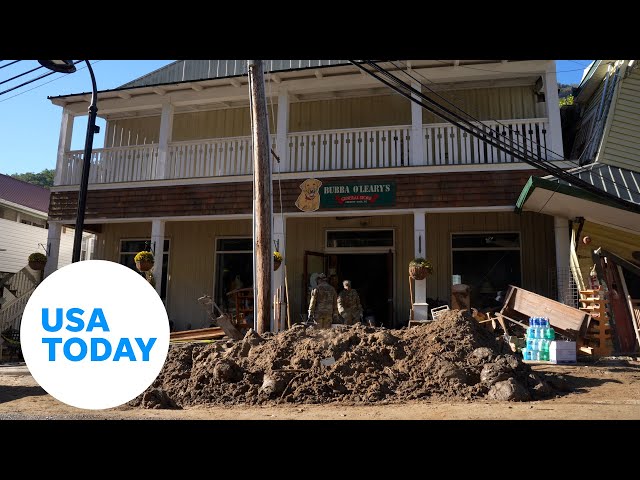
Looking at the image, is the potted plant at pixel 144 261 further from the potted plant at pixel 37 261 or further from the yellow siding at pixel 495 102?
the yellow siding at pixel 495 102

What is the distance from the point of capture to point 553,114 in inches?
432

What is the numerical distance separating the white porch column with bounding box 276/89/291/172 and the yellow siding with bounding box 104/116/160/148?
4464 millimetres

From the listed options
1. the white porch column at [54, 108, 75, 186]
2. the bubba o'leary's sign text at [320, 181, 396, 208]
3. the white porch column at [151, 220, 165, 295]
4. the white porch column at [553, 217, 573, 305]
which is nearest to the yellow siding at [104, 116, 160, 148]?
the white porch column at [54, 108, 75, 186]

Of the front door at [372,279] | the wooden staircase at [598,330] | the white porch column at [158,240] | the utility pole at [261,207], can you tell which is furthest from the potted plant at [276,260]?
the wooden staircase at [598,330]

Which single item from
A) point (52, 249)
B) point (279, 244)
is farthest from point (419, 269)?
point (52, 249)

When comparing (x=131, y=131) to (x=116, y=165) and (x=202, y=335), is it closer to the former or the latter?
(x=116, y=165)

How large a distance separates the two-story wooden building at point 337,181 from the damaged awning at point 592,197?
91 centimetres

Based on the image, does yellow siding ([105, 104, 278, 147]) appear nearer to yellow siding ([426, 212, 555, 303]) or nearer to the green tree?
yellow siding ([426, 212, 555, 303])

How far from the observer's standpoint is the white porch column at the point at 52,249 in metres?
13.0

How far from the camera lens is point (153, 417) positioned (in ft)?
17.6

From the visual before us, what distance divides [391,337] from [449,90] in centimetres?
756

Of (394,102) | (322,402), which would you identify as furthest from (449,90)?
(322,402)
